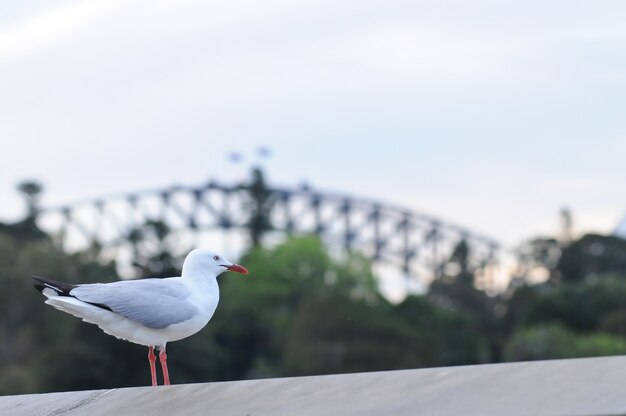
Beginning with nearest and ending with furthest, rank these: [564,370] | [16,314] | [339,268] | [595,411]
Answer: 1. [595,411]
2. [564,370]
3. [16,314]
4. [339,268]

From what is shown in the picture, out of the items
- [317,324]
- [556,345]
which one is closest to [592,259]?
[556,345]

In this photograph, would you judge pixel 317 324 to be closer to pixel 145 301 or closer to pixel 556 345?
pixel 556 345

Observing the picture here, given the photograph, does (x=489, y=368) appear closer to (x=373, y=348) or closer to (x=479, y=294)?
(x=373, y=348)

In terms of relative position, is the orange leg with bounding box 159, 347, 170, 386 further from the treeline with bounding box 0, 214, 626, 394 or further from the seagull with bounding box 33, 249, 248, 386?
the treeline with bounding box 0, 214, 626, 394

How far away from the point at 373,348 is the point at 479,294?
4482 cm

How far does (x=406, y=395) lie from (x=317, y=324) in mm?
91858

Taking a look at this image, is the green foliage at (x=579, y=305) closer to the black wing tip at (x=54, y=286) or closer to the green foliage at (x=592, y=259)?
the green foliage at (x=592, y=259)

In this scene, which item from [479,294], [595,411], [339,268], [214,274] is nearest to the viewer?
[595,411]

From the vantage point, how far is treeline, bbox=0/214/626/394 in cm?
8119

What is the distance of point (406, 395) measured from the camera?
8.96 m

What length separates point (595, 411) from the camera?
7.81 metres

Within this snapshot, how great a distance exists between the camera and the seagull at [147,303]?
40.2ft

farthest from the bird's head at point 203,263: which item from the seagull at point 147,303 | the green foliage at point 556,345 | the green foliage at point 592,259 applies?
the green foliage at point 592,259

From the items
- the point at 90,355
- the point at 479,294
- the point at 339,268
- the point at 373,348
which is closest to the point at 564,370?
the point at 90,355
